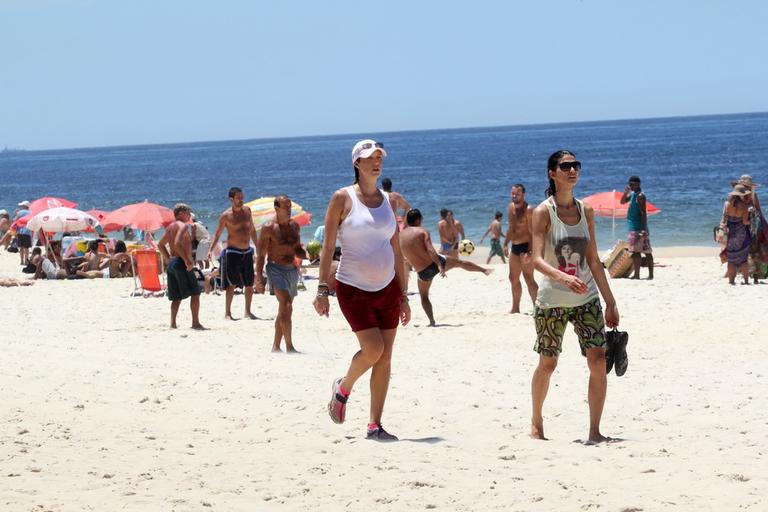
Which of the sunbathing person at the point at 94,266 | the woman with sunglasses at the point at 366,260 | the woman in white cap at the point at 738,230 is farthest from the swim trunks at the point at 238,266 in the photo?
the sunbathing person at the point at 94,266

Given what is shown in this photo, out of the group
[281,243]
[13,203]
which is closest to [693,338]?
[281,243]

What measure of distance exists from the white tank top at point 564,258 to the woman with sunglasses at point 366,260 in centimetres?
80

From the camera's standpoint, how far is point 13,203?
6425 cm

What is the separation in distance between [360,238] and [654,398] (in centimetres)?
255

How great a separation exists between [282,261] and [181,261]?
220cm

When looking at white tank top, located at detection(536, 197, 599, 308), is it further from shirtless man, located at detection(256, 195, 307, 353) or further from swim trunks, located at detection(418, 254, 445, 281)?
swim trunks, located at detection(418, 254, 445, 281)

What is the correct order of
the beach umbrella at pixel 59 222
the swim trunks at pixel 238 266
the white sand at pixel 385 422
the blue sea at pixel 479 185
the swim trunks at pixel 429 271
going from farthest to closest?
1. the blue sea at pixel 479 185
2. the beach umbrella at pixel 59 222
3. the swim trunks at pixel 238 266
4. the swim trunks at pixel 429 271
5. the white sand at pixel 385 422

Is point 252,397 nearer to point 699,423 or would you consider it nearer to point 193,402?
point 193,402

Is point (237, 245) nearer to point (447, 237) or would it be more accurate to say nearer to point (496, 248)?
point (447, 237)

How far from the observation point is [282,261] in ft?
32.1

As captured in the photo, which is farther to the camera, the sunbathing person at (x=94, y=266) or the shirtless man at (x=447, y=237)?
the shirtless man at (x=447, y=237)

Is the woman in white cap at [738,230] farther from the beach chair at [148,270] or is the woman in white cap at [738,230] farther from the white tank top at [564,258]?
the white tank top at [564,258]

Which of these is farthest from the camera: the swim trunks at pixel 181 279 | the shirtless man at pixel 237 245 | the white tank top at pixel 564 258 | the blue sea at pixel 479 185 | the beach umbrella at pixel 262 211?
the blue sea at pixel 479 185

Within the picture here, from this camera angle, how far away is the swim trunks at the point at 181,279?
38.2ft
